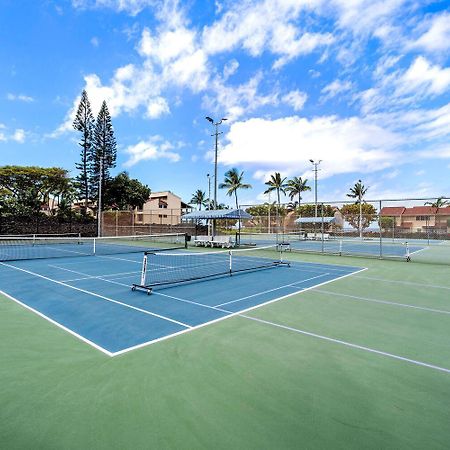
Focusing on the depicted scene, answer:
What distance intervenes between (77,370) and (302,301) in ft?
18.0

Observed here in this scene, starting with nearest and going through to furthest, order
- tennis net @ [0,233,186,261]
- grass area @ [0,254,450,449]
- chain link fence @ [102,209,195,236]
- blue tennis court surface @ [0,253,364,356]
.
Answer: grass area @ [0,254,450,449]
blue tennis court surface @ [0,253,364,356]
tennis net @ [0,233,186,261]
chain link fence @ [102,209,195,236]

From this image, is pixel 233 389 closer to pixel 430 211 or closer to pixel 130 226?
pixel 130 226

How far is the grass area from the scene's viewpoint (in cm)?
292

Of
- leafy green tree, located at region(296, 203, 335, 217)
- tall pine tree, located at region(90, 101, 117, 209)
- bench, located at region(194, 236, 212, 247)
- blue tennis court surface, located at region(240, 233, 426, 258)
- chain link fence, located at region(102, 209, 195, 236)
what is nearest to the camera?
blue tennis court surface, located at region(240, 233, 426, 258)

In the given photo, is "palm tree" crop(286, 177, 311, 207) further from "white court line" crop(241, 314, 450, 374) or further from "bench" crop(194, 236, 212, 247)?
"white court line" crop(241, 314, 450, 374)

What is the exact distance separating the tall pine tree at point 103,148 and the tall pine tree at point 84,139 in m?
0.74

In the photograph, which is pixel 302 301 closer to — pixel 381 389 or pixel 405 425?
pixel 381 389

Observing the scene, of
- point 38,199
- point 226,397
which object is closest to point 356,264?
point 226,397

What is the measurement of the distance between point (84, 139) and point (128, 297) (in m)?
45.9

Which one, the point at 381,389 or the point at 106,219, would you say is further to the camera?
the point at 106,219

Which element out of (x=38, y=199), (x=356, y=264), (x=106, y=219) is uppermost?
(x=38, y=199)

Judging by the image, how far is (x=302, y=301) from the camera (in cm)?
799

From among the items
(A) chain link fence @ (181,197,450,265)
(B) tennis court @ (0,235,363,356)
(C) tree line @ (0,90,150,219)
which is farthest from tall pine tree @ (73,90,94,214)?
(B) tennis court @ (0,235,363,356)

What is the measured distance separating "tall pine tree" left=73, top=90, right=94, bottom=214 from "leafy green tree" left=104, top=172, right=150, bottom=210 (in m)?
3.78
